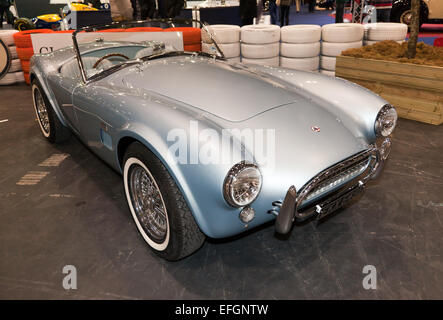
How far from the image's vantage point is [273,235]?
230 centimetres

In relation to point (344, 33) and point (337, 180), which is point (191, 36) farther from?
point (337, 180)

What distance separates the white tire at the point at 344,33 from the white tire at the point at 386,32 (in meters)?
0.13

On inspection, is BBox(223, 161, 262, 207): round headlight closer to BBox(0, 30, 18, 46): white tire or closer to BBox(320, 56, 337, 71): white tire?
BBox(320, 56, 337, 71): white tire

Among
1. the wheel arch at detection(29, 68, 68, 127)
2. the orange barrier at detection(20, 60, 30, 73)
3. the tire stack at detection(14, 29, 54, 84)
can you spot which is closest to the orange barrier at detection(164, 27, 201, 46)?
the tire stack at detection(14, 29, 54, 84)

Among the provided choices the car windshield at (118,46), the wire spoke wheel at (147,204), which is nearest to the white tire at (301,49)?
the car windshield at (118,46)

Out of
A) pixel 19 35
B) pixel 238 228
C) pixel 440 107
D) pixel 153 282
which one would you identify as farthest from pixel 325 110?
pixel 19 35

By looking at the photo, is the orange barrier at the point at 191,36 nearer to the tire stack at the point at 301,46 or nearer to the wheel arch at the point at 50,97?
the tire stack at the point at 301,46

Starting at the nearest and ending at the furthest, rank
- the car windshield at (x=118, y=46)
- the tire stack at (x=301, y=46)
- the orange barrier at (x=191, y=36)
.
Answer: the car windshield at (x=118, y=46) → the tire stack at (x=301, y=46) → the orange barrier at (x=191, y=36)

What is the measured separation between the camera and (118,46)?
3.31 metres

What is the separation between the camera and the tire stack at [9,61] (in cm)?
616

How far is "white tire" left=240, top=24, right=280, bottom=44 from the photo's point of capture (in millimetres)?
5219

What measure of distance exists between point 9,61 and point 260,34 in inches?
178
